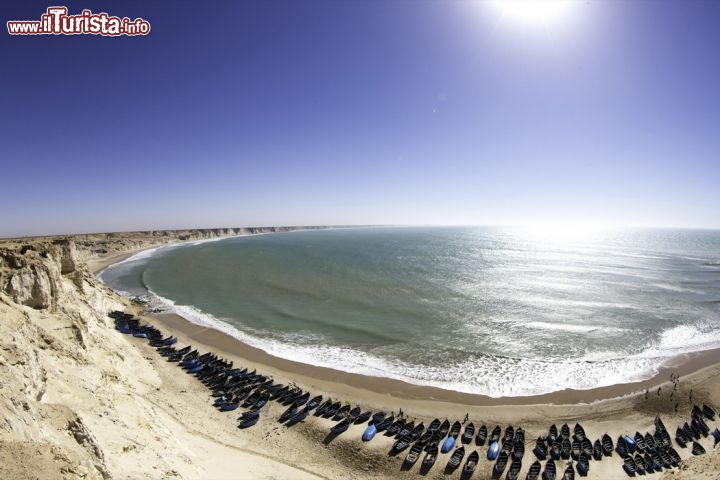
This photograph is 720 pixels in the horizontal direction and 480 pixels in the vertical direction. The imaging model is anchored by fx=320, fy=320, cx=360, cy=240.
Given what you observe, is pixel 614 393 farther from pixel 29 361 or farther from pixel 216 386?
pixel 29 361

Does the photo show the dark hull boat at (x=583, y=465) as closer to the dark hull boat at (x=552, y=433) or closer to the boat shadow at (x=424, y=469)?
the dark hull boat at (x=552, y=433)

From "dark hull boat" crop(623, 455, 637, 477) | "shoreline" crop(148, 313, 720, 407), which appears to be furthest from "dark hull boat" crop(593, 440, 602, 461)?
"shoreline" crop(148, 313, 720, 407)

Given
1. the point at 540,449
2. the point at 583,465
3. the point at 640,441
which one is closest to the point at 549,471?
the point at 540,449

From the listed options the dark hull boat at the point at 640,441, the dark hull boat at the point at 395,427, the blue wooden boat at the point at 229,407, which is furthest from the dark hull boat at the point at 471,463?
the blue wooden boat at the point at 229,407

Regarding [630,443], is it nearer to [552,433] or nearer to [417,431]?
[552,433]

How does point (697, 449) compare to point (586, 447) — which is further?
point (586, 447)
